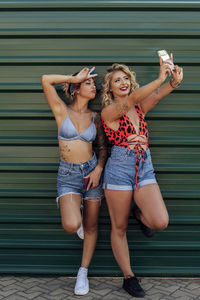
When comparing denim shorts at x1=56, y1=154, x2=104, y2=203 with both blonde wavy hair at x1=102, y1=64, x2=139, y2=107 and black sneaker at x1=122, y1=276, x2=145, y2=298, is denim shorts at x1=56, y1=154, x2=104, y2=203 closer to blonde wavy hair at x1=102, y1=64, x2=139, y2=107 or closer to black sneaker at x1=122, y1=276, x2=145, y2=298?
blonde wavy hair at x1=102, y1=64, x2=139, y2=107

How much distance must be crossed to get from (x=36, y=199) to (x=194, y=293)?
222cm

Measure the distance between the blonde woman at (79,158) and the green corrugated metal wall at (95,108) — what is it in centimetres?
34

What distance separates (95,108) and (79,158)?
29.9 inches

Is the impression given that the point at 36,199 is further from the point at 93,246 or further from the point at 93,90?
the point at 93,90

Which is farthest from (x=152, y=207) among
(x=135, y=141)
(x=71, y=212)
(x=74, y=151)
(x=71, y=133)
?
(x=71, y=133)

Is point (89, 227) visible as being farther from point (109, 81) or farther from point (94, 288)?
point (109, 81)

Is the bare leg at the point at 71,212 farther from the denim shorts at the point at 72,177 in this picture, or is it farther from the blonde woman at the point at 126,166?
the blonde woman at the point at 126,166

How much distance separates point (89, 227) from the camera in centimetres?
406

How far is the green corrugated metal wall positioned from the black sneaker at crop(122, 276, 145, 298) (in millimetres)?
524

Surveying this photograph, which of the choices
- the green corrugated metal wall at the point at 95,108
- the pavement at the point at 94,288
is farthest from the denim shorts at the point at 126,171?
the pavement at the point at 94,288

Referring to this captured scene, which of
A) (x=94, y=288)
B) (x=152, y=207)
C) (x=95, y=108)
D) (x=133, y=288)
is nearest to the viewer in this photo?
(x=152, y=207)

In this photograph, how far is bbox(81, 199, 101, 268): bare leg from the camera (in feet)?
13.1
